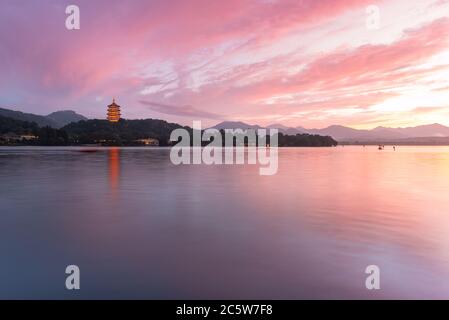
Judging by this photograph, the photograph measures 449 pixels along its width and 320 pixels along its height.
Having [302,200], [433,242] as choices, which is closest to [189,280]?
[433,242]

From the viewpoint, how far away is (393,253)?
10078 millimetres

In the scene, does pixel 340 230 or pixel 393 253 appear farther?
pixel 340 230

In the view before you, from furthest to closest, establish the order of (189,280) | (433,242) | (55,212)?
(55,212), (433,242), (189,280)

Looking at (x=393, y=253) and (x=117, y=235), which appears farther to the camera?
(x=117, y=235)
